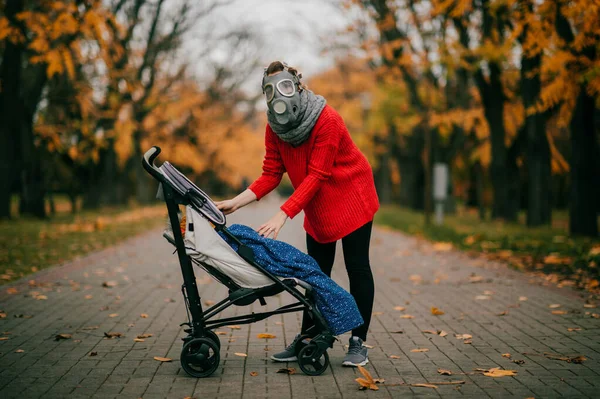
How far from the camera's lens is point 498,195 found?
2186 centimetres

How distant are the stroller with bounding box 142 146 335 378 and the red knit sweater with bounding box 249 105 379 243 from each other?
0.42 m

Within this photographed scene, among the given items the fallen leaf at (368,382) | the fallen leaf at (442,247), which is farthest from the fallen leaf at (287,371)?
the fallen leaf at (442,247)

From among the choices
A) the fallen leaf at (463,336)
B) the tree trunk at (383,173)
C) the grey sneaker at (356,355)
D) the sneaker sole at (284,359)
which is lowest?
the tree trunk at (383,173)

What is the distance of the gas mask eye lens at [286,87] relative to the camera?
4.63 metres

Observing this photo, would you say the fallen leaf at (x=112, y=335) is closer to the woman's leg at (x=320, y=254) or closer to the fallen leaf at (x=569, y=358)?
the woman's leg at (x=320, y=254)

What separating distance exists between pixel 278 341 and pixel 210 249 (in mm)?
1566

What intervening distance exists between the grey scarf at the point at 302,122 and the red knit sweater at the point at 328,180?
61mm

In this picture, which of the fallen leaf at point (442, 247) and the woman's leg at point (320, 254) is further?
the fallen leaf at point (442, 247)

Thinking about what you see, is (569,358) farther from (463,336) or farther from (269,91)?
(269,91)

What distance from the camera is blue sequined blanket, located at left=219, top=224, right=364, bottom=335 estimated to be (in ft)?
15.3

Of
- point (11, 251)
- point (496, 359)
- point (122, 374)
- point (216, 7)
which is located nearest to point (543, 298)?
point (496, 359)

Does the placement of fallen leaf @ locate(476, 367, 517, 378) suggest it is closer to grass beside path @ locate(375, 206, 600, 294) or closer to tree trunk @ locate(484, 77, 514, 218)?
grass beside path @ locate(375, 206, 600, 294)

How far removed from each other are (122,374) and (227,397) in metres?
0.85

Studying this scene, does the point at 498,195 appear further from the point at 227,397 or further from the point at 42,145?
the point at 227,397
